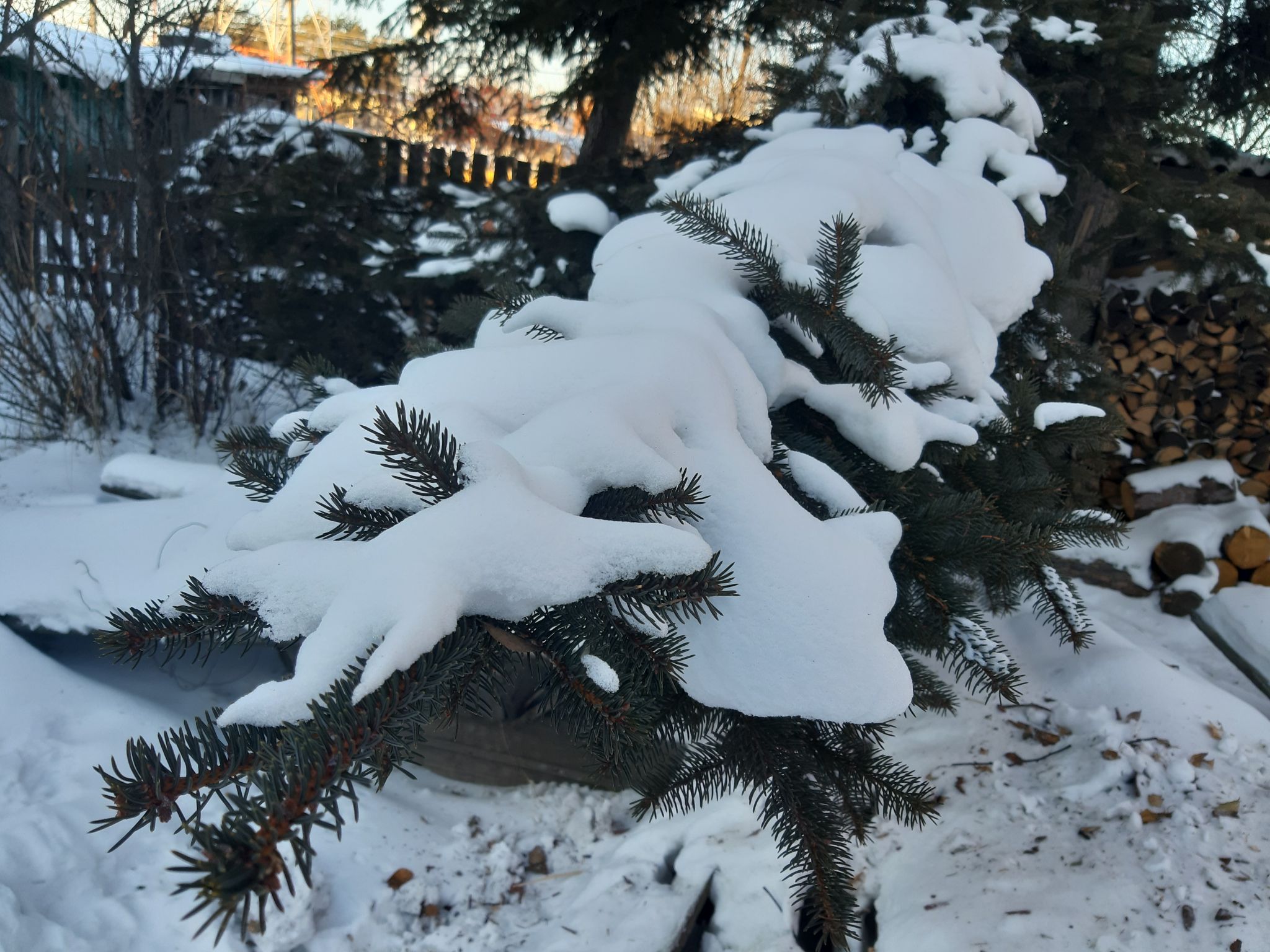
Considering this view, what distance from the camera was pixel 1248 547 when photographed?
3.82 meters

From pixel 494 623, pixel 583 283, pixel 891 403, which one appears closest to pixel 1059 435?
pixel 891 403

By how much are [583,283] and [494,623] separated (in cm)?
203

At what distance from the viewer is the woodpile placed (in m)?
3.97

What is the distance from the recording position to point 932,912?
1762mm

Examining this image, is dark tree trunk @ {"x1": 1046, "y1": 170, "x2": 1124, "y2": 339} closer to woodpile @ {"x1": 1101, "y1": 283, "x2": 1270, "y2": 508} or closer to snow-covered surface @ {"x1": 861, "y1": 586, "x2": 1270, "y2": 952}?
woodpile @ {"x1": 1101, "y1": 283, "x2": 1270, "y2": 508}

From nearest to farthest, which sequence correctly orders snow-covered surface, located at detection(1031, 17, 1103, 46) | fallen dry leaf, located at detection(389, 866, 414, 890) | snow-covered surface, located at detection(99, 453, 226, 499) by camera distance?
fallen dry leaf, located at detection(389, 866, 414, 890) → snow-covered surface, located at detection(1031, 17, 1103, 46) → snow-covered surface, located at detection(99, 453, 226, 499)

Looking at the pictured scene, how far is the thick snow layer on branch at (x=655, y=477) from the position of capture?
2.24 ft

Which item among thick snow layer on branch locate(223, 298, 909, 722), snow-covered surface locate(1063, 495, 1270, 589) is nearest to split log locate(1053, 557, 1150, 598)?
snow-covered surface locate(1063, 495, 1270, 589)

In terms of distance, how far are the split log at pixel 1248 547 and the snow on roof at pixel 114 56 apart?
18.0 feet

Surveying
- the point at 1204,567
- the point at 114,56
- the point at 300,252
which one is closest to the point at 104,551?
the point at 300,252

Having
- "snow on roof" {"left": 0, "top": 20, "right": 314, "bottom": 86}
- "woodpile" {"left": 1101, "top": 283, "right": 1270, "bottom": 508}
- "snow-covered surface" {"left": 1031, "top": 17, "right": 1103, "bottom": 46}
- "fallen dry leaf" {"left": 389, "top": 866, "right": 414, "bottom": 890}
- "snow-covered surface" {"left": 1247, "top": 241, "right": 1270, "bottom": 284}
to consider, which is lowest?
"fallen dry leaf" {"left": 389, "top": 866, "right": 414, "bottom": 890}

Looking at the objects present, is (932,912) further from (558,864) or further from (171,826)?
(171,826)

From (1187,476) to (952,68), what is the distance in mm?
3004

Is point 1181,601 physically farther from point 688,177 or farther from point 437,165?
point 437,165
